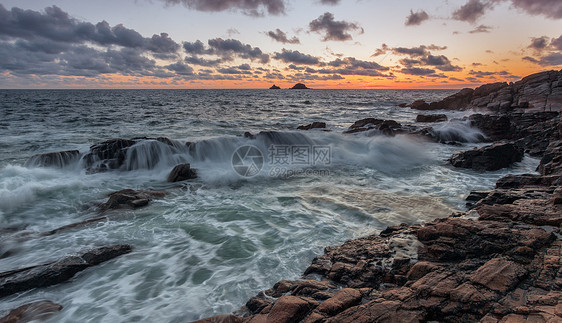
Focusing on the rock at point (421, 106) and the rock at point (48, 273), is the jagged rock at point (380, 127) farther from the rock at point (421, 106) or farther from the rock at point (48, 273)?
the rock at point (421, 106)

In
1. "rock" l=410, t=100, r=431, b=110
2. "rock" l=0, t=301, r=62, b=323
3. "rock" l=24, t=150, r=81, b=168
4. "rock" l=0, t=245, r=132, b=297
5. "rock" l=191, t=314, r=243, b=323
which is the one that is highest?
"rock" l=410, t=100, r=431, b=110

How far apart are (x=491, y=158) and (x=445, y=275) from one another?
31.4 ft

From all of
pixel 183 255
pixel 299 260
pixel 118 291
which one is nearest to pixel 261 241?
pixel 299 260

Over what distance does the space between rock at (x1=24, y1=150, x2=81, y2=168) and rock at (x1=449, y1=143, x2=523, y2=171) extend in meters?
15.6

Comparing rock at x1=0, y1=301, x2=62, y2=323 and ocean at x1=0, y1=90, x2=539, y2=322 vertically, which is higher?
ocean at x1=0, y1=90, x2=539, y2=322

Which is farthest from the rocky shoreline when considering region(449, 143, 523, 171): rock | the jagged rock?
the jagged rock

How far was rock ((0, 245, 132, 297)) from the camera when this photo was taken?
4.44 m

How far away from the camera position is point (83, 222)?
6.75 m

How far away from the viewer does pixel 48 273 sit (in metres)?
4.69

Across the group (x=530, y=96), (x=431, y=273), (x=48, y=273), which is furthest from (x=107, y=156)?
(x=530, y=96)

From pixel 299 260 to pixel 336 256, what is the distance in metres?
0.69

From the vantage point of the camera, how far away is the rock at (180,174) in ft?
33.9

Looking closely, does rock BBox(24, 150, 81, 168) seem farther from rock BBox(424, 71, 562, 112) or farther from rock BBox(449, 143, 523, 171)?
rock BBox(424, 71, 562, 112)

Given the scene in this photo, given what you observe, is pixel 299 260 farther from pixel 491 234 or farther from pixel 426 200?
pixel 426 200
